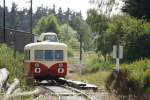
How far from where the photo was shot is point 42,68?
107 ft

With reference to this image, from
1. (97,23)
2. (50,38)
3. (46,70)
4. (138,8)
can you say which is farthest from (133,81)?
(97,23)

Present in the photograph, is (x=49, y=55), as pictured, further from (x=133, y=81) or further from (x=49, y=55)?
(x=133, y=81)

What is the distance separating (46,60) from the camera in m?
32.7

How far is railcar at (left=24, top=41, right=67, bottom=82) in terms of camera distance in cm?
3241

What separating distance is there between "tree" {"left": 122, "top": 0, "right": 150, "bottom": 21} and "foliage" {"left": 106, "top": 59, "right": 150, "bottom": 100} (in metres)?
1.92

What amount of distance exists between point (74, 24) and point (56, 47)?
128015 millimetres

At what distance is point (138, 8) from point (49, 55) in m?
15.7

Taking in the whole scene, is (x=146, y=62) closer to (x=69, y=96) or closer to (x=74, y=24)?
(x=69, y=96)

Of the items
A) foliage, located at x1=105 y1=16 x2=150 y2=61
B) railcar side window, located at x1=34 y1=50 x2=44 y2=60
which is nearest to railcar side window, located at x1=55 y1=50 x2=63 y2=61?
railcar side window, located at x1=34 y1=50 x2=44 y2=60

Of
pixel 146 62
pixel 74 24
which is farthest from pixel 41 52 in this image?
pixel 74 24

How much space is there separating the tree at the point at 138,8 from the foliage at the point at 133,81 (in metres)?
1.92

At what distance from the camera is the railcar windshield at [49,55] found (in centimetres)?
3269

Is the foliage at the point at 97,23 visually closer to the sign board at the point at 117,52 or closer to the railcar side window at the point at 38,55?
the railcar side window at the point at 38,55

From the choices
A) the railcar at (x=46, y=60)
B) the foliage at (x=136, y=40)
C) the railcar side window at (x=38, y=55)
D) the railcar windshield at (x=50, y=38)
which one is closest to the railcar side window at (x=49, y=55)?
the railcar at (x=46, y=60)
